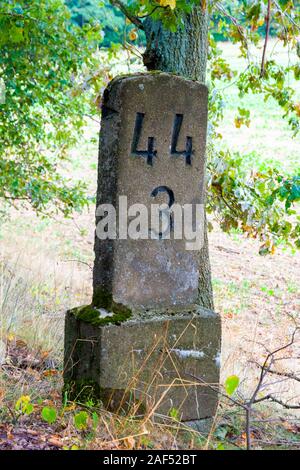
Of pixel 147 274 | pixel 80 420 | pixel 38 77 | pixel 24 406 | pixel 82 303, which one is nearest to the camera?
pixel 80 420

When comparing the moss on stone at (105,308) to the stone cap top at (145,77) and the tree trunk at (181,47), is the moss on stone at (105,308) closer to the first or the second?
the stone cap top at (145,77)

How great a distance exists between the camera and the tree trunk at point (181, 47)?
5145 millimetres

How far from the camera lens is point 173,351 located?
4164 mm

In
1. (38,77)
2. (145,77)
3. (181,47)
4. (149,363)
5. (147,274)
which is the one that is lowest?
(149,363)

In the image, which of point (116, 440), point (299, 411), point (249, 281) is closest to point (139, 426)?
point (116, 440)

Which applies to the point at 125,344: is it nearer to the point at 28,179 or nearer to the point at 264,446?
the point at 264,446

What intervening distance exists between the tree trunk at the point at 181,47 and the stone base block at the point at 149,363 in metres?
2.08

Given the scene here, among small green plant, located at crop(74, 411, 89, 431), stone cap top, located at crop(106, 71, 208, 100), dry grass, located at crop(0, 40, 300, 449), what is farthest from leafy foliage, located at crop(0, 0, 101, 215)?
small green plant, located at crop(74, 411, 89, 431)

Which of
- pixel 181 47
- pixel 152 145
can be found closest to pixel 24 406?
pixel 152 145

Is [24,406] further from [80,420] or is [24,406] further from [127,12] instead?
[127,12]

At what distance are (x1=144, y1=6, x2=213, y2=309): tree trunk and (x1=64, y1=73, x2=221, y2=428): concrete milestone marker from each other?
99 cm

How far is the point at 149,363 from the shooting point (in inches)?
160

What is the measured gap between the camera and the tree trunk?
16.9 ft

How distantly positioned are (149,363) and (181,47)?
8.59ft
